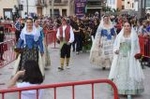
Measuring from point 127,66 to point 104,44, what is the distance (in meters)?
4.70

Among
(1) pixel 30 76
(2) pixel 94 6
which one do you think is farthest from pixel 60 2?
(1) pixel 30 76

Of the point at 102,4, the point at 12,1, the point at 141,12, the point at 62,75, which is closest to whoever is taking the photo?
the point at 62,75

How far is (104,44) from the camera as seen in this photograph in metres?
15.3

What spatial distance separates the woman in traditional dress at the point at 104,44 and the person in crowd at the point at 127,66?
410 cm

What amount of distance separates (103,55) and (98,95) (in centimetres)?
458

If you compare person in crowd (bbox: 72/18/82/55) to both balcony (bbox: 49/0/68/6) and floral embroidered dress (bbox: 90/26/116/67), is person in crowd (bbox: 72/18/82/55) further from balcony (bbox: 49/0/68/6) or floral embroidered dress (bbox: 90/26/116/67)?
balcony (bbox: 49/0/68/6)

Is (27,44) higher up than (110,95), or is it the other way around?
(27,44)

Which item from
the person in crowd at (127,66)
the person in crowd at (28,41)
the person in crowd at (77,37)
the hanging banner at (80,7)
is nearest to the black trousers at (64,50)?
the person in crowd at (28,41)

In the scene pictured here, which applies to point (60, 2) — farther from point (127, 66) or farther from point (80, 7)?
point (127, 66)

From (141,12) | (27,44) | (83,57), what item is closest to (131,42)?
(27,44)

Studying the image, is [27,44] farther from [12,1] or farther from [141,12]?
[12,1]

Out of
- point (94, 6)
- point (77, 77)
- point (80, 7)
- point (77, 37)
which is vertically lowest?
point (77, 77)

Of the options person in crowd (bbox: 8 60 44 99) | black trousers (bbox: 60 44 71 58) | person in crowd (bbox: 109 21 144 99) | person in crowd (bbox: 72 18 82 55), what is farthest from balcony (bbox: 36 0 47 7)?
person in crowd (bbox: 8 60 44 99)

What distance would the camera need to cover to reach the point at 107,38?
15211 mm
